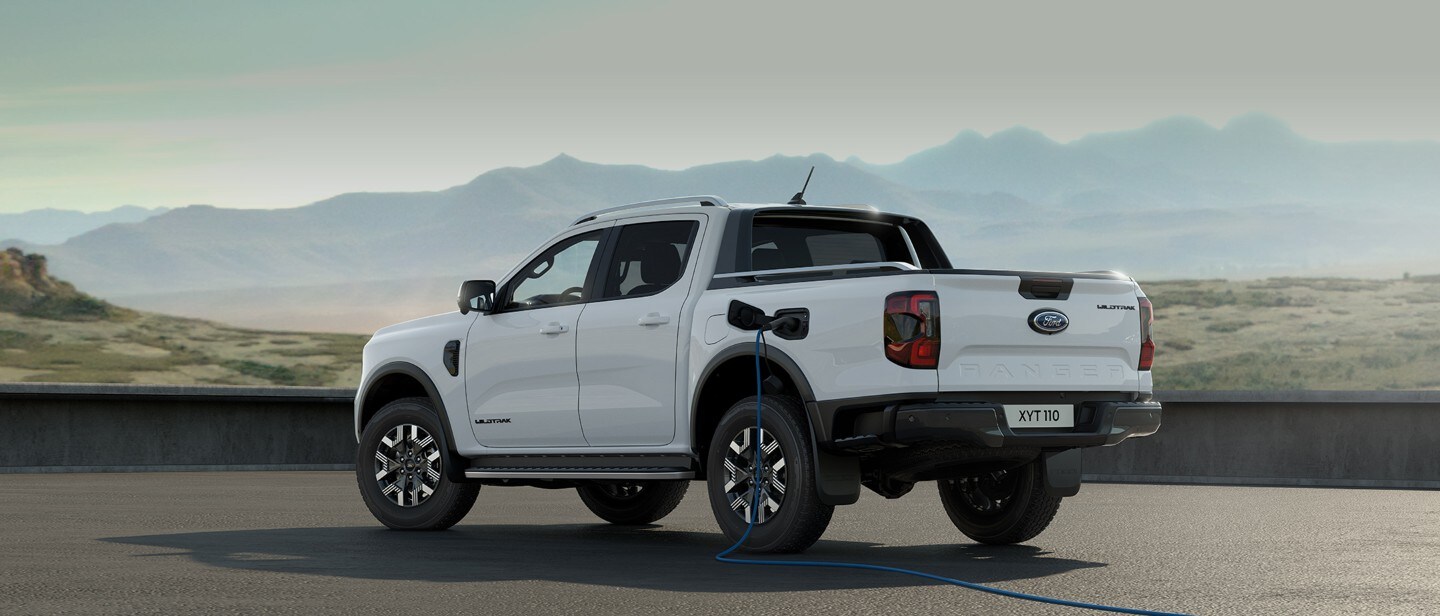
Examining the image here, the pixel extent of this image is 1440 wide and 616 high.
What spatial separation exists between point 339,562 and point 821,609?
3.06m

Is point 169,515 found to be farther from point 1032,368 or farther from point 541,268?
point 1032,368

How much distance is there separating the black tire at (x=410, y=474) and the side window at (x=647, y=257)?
5.76 feet

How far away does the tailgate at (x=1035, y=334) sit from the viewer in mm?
8680

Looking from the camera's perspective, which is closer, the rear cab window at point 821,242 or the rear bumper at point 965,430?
the rear bumper at point 965,430

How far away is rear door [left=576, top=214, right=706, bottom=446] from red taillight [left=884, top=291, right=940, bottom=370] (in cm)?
163

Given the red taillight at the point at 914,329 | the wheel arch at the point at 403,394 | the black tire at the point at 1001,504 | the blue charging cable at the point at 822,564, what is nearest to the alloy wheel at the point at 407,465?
the wheel arch at the point at 403,394

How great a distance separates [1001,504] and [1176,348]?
257 feet

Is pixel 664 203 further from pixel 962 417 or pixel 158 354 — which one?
pixel 158 354

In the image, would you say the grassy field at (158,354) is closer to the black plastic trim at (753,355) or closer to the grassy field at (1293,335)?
the grassy field at (1293,335)

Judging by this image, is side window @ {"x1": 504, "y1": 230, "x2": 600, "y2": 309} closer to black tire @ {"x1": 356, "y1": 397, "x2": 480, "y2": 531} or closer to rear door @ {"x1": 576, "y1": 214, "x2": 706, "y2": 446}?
rear door @ {"x1": 576, "y1": 214, "x2": 706, "y2": 446}

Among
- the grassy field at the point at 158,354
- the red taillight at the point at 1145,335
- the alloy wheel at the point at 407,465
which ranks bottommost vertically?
the grassy field at the point at 158,354

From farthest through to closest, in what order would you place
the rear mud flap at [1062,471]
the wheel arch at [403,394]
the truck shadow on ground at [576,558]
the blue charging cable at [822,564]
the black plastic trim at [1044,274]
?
the wheel arch at [403,394]
the rear mud flap at [1062,471]
the black plastic trim at [1044,274]
the truck shadow on ground at [576,558]
the blue charging cable at [822,564]

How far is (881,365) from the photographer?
28.4ft

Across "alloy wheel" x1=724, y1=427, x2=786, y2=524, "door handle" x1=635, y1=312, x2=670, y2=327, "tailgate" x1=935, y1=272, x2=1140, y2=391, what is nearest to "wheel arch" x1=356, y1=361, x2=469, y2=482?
"door handle" x1=635, y1=312, x2=670, y2=327
